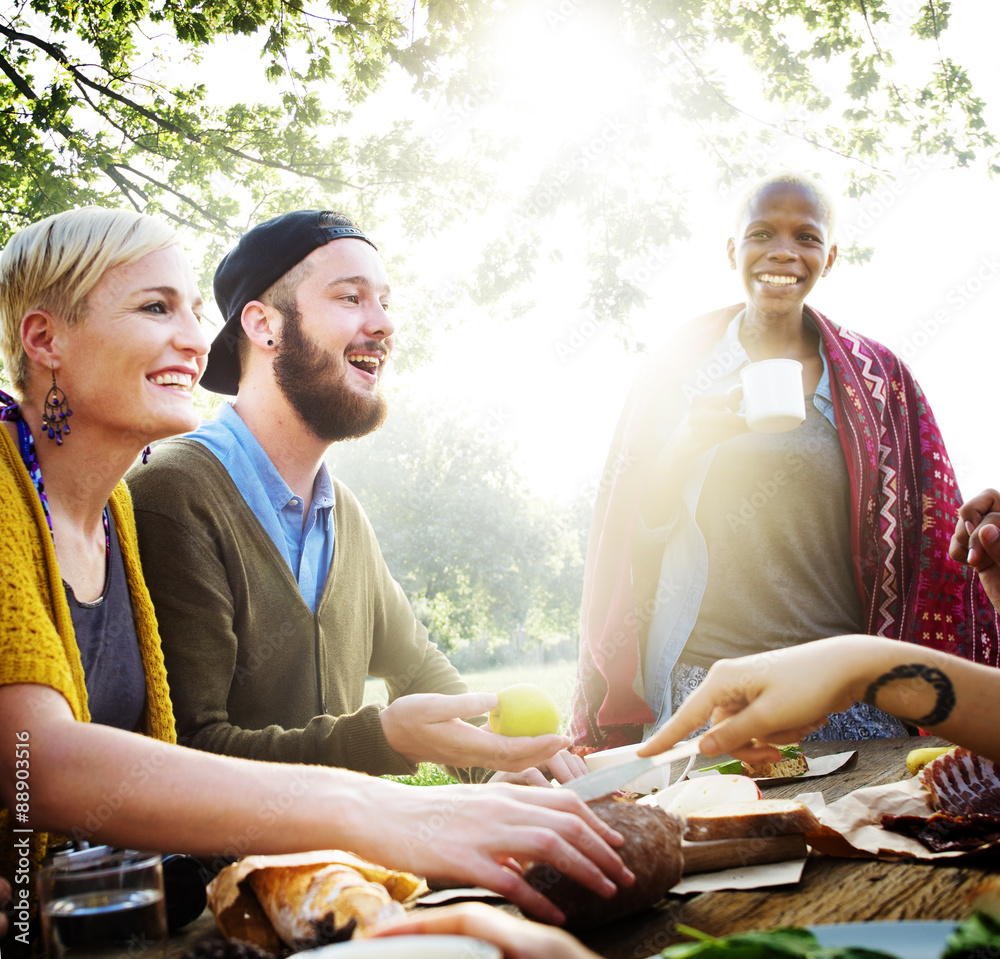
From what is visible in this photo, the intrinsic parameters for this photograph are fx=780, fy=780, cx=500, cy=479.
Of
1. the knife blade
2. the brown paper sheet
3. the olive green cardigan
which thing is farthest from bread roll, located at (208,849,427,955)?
the brown paper sheet

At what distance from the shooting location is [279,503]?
2693mm

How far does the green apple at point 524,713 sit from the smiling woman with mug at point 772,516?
4.10 ft

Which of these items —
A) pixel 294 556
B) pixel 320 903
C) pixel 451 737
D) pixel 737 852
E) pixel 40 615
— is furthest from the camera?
pixel 294 556

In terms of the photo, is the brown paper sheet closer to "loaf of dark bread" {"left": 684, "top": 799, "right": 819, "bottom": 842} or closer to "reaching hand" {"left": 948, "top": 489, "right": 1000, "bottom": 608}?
"loaf of dark bread" {"left": 684, "top": 799, "right": 819, "bottom": 842}

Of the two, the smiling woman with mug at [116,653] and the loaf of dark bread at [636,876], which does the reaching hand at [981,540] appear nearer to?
the loaf of dark bread at [636,876]

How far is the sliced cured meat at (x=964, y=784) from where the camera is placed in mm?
1410

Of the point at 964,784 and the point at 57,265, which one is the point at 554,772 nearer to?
the point at 964,784

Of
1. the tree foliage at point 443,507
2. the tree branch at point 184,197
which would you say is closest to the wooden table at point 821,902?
the tree branch at point 184,197

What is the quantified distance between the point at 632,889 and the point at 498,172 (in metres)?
7.83

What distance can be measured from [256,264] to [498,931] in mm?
2831

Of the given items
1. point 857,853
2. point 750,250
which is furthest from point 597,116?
point 857,853

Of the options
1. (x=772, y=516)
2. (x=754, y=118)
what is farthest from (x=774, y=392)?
(x=754, y=118)

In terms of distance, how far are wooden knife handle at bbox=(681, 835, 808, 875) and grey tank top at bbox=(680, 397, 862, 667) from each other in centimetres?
180

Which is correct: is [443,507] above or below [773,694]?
above
